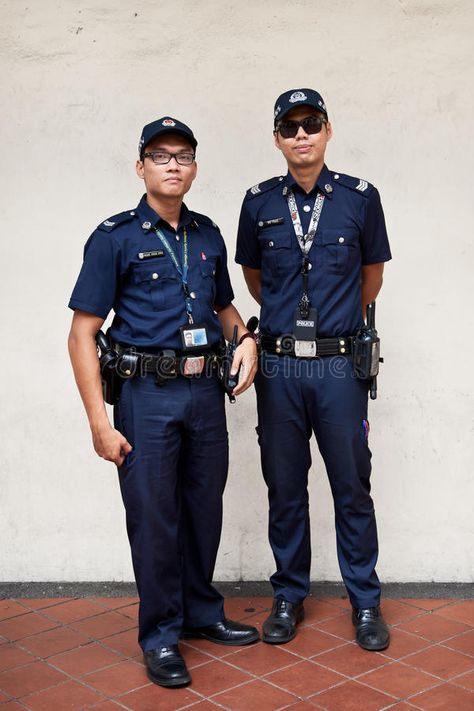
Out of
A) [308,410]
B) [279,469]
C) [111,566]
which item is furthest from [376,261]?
[111,566]

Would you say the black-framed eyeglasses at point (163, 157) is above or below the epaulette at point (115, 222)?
above

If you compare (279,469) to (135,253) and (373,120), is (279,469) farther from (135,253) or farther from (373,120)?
(373,120)

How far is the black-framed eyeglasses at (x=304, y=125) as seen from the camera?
3.45 metres

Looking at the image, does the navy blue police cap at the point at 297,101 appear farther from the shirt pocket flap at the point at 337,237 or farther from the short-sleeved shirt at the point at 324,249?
the shirt pocket flap at the point at 337,237

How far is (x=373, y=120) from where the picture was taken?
13.3ft

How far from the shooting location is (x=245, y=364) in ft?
11.1

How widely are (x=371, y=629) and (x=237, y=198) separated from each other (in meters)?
1.85

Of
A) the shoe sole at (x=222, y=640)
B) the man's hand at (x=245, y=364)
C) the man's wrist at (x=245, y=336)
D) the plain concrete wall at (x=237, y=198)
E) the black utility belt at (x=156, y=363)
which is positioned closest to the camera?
the black utility belt at (x=156, y=363)

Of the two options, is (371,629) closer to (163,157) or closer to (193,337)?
(193,337)

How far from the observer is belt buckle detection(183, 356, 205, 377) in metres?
3.29

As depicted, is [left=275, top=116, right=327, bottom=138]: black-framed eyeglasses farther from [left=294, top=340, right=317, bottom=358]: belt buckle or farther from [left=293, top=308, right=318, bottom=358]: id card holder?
[left=294, top=340, right=317, bottom=358]: belt buckle

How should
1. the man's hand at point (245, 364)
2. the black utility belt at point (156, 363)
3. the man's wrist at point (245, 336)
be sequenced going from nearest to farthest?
the black utility belt at point (156, 363)
the man's hand at point (245, 364)
the man's wrist at point (245, 336)

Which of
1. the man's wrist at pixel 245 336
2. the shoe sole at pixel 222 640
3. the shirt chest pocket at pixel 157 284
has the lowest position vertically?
the shoe sole at pixel 222 640

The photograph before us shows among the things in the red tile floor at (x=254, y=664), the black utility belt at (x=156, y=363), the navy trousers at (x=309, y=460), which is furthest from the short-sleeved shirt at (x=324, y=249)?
the red tile floor at (x=254, y=664)
